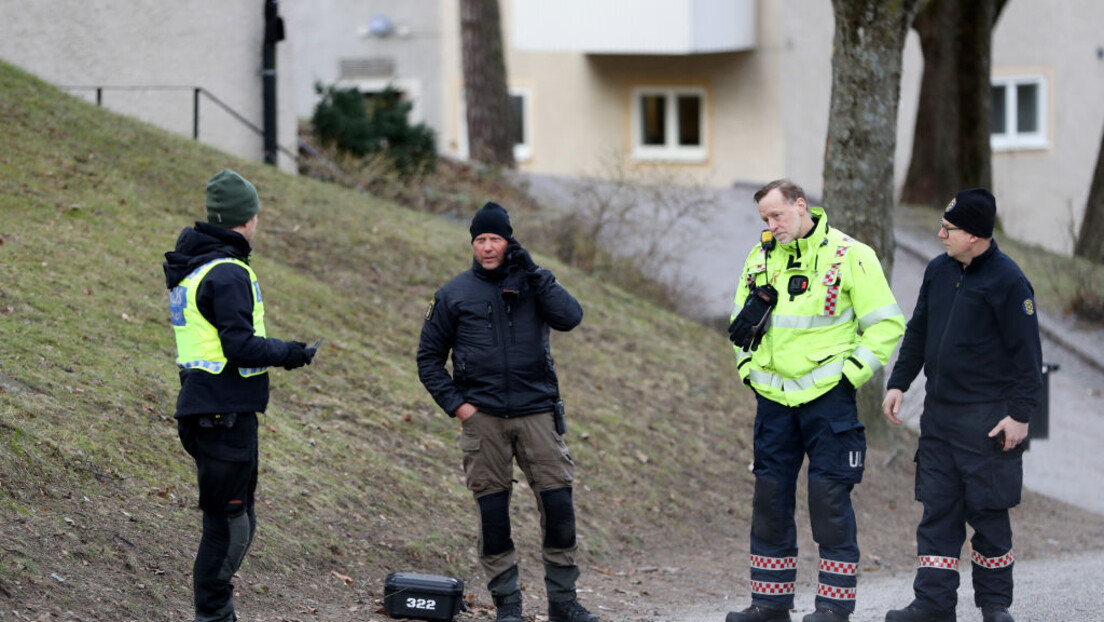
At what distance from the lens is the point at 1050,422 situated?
14.6m

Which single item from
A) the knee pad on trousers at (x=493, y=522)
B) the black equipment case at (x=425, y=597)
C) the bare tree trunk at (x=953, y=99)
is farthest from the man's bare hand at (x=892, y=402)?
the bare tree trunk at (x=953, y=99)

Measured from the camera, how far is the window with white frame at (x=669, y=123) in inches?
1023

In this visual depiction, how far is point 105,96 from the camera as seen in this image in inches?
604

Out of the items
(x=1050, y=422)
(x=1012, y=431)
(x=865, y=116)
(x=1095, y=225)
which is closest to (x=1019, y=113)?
(x=1095, y=225)

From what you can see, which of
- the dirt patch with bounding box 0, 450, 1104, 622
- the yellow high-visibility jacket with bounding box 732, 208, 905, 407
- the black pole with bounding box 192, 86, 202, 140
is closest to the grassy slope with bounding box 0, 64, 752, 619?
the dirt patch with bounding box 0, 450, 1104, 622

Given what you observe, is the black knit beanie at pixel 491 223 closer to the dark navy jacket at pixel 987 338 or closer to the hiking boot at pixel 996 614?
the dark navy jacket at pixel 987 338

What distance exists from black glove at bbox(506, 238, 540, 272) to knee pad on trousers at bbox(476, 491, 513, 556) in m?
1.03

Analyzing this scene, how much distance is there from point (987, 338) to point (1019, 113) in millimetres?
22748

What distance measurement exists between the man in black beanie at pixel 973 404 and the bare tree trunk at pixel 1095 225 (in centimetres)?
1472

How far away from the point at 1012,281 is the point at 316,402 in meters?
4.84

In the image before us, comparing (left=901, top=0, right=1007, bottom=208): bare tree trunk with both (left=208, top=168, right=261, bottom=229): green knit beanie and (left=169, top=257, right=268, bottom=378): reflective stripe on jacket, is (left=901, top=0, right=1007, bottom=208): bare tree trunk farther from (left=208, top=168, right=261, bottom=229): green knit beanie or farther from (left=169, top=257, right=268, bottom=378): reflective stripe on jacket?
(left=169, top=257, right=268, bottom=378): reflective stripe on jacket

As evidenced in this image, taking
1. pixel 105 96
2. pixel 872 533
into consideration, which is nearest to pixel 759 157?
pixel 105 96

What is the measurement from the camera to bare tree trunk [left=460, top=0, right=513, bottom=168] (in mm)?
21234

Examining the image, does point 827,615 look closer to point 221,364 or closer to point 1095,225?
point 221,364
